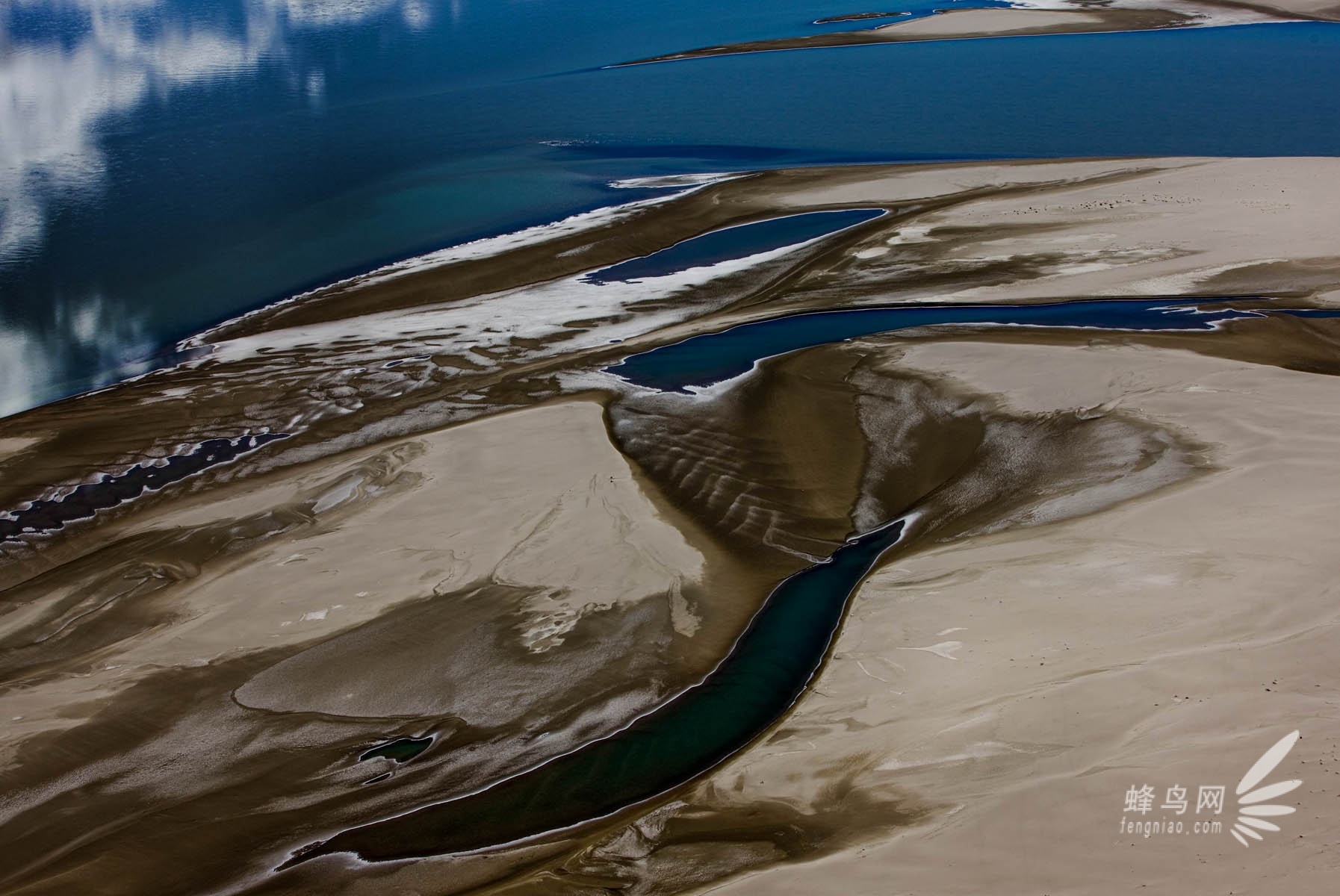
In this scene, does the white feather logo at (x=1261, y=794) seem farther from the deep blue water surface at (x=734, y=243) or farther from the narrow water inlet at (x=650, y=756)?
the deep blue water surface at (x=734, y=243)

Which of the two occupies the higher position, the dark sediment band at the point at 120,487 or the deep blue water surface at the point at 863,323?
the deep blue water surface at the point at 863,323

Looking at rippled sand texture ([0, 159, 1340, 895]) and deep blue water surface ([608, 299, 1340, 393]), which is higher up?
deep blue water surface ([608, 299, 1340, 393])

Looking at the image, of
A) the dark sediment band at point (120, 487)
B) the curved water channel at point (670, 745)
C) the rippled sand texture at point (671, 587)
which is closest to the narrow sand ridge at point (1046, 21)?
the rippled sand texture at point (671, 587)

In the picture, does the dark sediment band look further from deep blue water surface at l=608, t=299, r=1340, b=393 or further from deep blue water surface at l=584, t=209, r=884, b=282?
deep blue water surface at l=584, t=209, r=884, b=282

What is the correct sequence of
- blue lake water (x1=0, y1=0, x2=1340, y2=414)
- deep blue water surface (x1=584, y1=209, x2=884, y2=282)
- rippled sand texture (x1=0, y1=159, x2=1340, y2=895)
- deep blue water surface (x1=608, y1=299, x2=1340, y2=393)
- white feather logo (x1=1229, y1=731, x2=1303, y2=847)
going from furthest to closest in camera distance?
blue lake water (x1=0, y1=0, x2=1340, y2=414) → deep blue water surface (x1=584, y1=209, x2=884, y2=282) → deep blue water surface (x1=608, y1=299, x2=1340, y2=393) → rippled sand texture (x1=0, y1=159, x2=1340, y2=895) → white feather logo (x1=1229, y1=731, x2=1303, y2=847)

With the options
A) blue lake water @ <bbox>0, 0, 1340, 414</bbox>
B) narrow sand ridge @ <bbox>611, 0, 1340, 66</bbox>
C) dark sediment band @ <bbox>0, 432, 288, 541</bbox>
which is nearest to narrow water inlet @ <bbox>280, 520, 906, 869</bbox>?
dark sediment band @ <bbox>0, 432, 288, 541</bbox>

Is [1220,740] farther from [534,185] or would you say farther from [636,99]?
[636,99]

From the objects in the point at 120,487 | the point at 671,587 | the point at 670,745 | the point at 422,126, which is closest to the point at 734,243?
the point at 671,587

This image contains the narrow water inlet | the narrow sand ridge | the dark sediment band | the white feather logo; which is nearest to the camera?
the white feather logo
